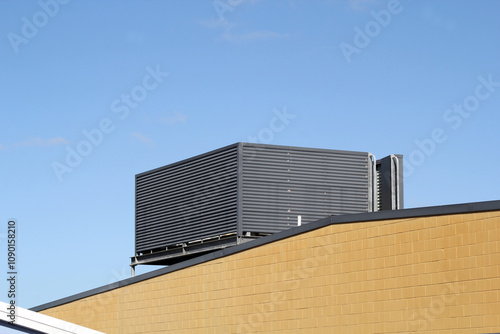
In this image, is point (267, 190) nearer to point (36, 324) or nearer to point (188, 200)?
point (188, 200)

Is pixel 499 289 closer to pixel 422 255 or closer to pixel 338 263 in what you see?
pixel 422 255

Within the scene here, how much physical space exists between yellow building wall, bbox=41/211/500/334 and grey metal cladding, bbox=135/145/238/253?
3874mm

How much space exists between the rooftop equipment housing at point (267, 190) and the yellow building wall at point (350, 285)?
12.6 ft

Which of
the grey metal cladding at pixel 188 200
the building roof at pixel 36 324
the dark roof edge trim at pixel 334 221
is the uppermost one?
the grey metal cladding at pixel 188 200

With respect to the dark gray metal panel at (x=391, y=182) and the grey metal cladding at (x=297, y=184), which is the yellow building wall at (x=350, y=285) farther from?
the dark gray metal panel at (x=391, y=182)

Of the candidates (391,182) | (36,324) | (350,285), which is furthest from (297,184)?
(36,324)

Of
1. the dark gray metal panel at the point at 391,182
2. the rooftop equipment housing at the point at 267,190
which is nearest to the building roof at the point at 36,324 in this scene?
the rooftop equipment housing at the point at 267,190

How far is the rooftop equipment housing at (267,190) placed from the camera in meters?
27.7

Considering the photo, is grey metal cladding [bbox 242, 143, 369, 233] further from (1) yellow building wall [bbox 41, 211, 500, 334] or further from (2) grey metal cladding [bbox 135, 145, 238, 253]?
(1) yellow building wall [bbox 41, 211, 500, 334]

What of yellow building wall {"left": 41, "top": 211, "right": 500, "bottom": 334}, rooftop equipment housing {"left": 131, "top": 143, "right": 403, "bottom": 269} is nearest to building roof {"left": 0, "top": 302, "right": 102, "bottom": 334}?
yellow building wall {"left": 41, "top": 211, "right": 500, "bottom": 334}

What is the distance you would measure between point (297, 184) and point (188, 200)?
4407 millimetres

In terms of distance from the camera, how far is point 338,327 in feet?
63.5

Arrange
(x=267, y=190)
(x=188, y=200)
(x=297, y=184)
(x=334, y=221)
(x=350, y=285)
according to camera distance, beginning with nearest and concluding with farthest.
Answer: (x=350, y=285) → (x=334, y=221) → (x=267, y=190) → (x=297, y=184) → (x=188, y=200)

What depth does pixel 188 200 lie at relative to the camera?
30.1 m
